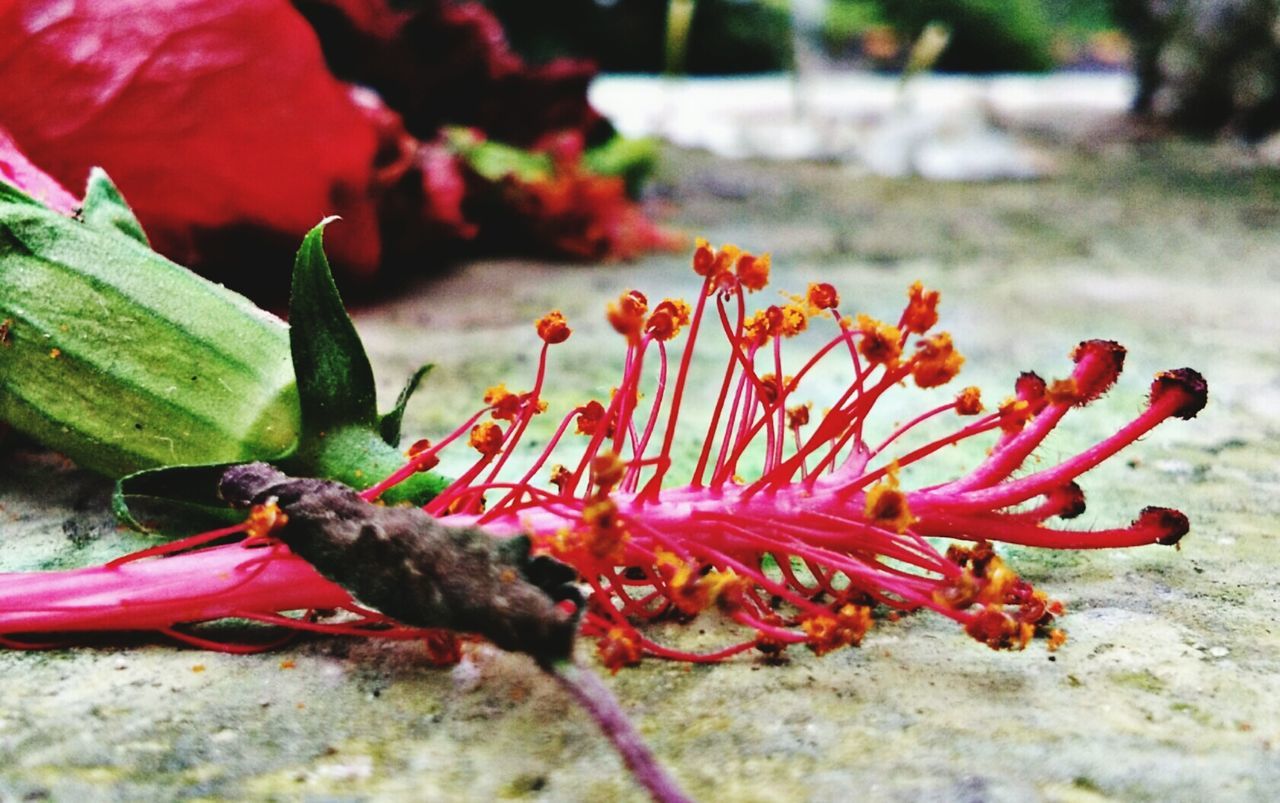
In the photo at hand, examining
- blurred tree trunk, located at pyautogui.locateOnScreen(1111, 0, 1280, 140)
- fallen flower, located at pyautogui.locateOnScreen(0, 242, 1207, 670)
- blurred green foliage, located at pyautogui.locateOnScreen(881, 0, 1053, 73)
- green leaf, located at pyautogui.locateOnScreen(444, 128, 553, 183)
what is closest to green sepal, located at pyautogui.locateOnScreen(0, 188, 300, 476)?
fallen flower, located at pyautogui.locateOnScreen(0, 242, 1207, 670)

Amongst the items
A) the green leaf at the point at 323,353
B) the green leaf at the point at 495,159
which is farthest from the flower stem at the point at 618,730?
the green leaf at the point at 495,159

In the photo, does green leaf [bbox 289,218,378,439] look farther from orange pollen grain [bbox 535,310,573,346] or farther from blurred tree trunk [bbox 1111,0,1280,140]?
blurred tree trunk [bbox 1111,0,1280,140]

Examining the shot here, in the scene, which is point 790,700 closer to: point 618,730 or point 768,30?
point 618,730

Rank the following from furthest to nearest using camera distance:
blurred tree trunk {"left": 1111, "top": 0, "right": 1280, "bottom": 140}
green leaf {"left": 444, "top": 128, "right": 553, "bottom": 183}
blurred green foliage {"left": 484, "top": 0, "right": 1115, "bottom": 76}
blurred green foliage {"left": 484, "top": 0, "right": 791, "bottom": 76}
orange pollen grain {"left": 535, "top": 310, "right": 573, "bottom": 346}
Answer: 1. blurred green foliage {"left": 484, "top": 0, "right": 1115, "bottom": 76}
2. blurred green foliage {"left": 484, "top": 0, "right": 791, "bottom": 76}
3. blurred tree trunk {"left": 1111, "top": 0, "right": 1280, "bottom": 140}
4. green leaf {"left": 444, "top": 128, "right": 553, "bottom": 183}
5. orange pollen grain {"left": 535, "top": 310, "right": 573, "bottom": 346}

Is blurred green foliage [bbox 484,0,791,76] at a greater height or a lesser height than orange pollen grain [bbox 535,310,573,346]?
greater

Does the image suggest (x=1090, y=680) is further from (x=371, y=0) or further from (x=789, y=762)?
(x=371, y=0)

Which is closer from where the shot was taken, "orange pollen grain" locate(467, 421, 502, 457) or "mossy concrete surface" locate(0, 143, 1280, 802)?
"mossy concrete surface" locate(0, 143, 1280, 802)

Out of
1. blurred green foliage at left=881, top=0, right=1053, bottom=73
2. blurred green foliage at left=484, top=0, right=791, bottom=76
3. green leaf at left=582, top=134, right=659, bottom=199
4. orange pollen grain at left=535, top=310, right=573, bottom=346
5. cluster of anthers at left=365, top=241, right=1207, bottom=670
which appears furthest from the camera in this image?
blurred green foliage at left=881, top=0, right=1053, bottom=73

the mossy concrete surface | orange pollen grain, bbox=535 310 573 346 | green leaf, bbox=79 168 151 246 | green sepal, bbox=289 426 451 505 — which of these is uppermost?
green leaf, bbox=79 168 151 246
